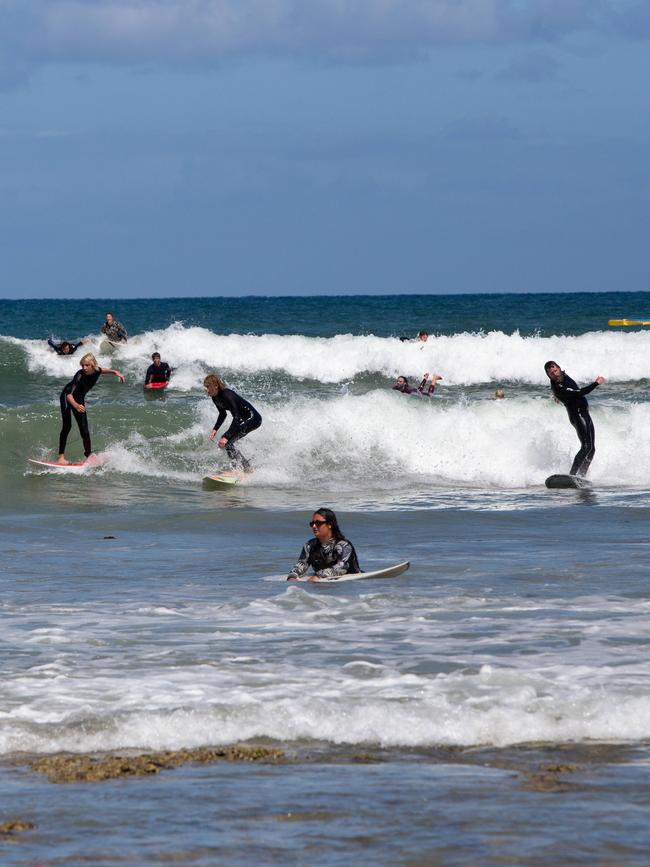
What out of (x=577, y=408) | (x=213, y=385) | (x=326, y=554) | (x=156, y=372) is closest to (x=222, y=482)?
(x=213, y=385)

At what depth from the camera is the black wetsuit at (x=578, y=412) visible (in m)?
18.6

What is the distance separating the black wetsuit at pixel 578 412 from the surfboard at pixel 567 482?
333mm

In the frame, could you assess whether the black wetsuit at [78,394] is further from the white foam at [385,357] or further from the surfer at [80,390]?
the white foam at [385,357]

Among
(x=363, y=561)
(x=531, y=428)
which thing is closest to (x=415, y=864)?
(x=363, y=561)

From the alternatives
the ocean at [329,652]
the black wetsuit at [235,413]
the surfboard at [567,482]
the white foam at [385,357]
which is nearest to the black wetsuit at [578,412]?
the surfboard at [567,482]

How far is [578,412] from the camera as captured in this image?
18.7m

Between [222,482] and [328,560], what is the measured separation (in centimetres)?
793

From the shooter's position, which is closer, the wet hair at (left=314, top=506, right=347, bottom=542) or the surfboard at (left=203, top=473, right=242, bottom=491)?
the wet hair at (left=314, top=506, right=347, bottom=542)

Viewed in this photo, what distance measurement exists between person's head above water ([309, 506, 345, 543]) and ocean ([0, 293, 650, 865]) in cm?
55

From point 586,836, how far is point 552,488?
44.4ft

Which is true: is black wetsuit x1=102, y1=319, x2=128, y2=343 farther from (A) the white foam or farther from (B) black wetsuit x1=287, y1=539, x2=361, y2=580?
(B) black wetsuit x1=287, y1=539, x2=361, y2=580

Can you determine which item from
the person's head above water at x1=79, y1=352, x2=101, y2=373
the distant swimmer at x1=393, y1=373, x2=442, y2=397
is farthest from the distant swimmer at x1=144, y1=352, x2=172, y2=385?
the person's head above water at x1=79, y1=352, x2=101, y2=373

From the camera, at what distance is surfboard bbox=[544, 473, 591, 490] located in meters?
18.5

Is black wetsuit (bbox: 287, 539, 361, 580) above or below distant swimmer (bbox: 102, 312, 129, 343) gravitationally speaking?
below
